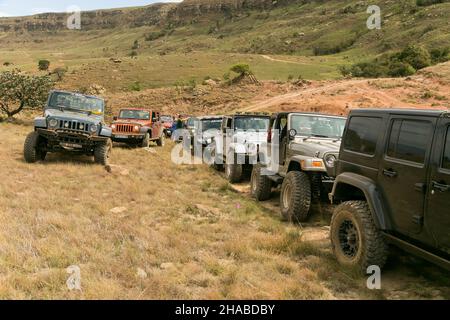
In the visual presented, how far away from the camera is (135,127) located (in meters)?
16.4

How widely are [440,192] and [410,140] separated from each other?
2.37 feet

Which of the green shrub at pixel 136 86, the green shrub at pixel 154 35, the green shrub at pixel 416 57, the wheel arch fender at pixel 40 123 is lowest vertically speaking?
the wheel arch fender at pixel 40 123

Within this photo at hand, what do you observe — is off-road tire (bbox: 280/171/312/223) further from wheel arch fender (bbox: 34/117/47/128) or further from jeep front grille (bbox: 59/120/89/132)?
wheel arch fender (bbox: 34/117/47/128)

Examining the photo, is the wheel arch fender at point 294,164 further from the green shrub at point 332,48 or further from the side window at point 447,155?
the green shrub at point 332,48

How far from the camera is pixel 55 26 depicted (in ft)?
597

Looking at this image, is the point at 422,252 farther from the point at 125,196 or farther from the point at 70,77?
the point at 70,77

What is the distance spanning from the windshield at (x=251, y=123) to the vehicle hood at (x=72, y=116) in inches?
148

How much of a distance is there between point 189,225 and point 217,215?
1007 mm

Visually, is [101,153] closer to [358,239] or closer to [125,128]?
[125,128]

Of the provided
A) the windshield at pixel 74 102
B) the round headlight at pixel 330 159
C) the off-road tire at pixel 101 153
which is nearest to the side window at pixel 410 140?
the round headlight at pixel 330 159

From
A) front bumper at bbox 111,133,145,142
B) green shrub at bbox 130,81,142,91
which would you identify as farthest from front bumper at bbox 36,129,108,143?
green shrub at bbox 130,81,142,91

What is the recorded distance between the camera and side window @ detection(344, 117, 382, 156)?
5.03 metres

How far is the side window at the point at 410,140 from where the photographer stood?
4.23m

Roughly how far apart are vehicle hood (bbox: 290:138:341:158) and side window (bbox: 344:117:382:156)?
4.03 ft
